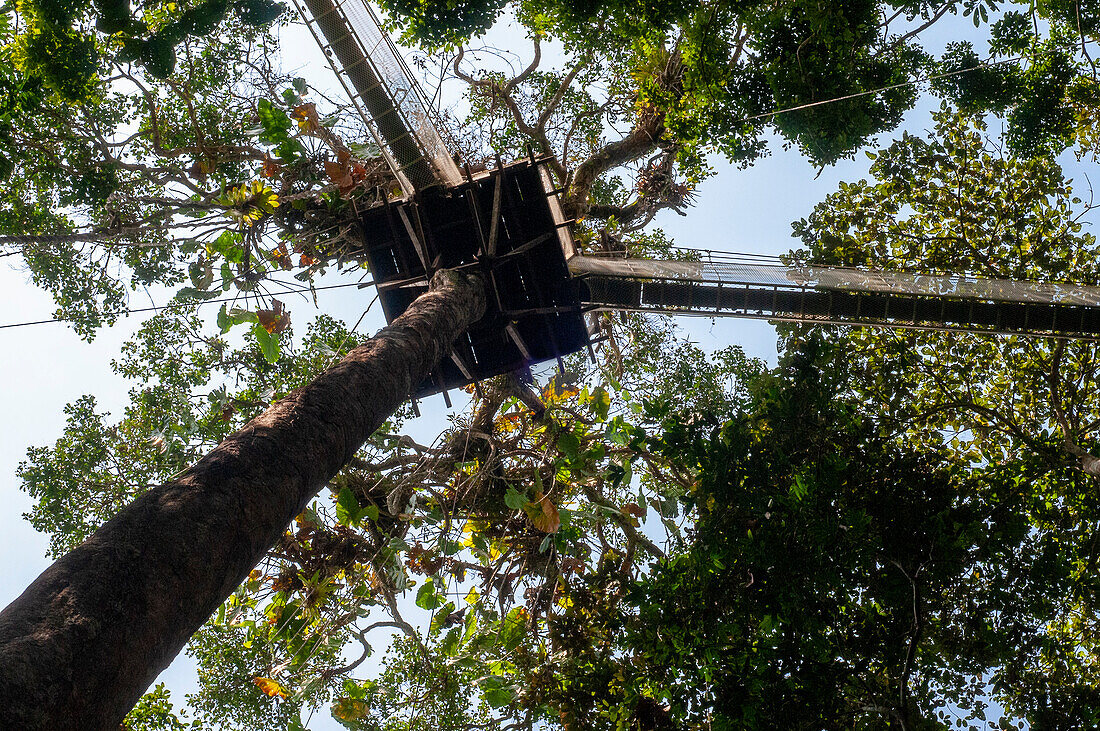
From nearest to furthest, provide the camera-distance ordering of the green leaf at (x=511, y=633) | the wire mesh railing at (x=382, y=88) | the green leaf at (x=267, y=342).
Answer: the green leaf at (x=267, y=342) < the green leaf at (x=511, y=633) < the wire mesh railing at (x=382, y=88)

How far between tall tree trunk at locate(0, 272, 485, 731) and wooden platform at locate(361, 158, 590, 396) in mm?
4078

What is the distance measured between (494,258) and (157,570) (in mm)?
6038

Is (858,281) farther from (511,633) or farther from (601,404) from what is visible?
(511,633)

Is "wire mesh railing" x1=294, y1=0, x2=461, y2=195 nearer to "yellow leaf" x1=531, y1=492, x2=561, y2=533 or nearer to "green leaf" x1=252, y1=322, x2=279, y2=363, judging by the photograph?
"green leaf" x1=252, y1=322, x2=279, y2=363

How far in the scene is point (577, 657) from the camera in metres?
7.54

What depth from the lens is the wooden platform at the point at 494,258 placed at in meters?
8.20

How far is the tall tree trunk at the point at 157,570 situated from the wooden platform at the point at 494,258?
4.08 meters

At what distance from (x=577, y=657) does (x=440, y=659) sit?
2.49 metres

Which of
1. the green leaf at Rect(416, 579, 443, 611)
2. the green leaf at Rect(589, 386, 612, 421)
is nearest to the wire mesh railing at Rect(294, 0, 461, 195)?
the green leaf at Rect(589, 386, 612, 421)

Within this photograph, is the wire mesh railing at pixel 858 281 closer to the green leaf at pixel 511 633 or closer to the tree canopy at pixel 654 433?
the tree canopy at pixel 654 433

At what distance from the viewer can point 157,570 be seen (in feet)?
8.82

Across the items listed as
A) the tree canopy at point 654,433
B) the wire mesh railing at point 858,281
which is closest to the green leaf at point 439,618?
the tree canopy at point 654,433

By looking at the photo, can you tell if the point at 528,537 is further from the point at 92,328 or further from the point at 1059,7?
the point at 1059,7

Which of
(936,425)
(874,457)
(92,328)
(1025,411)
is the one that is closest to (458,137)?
(92,328)
